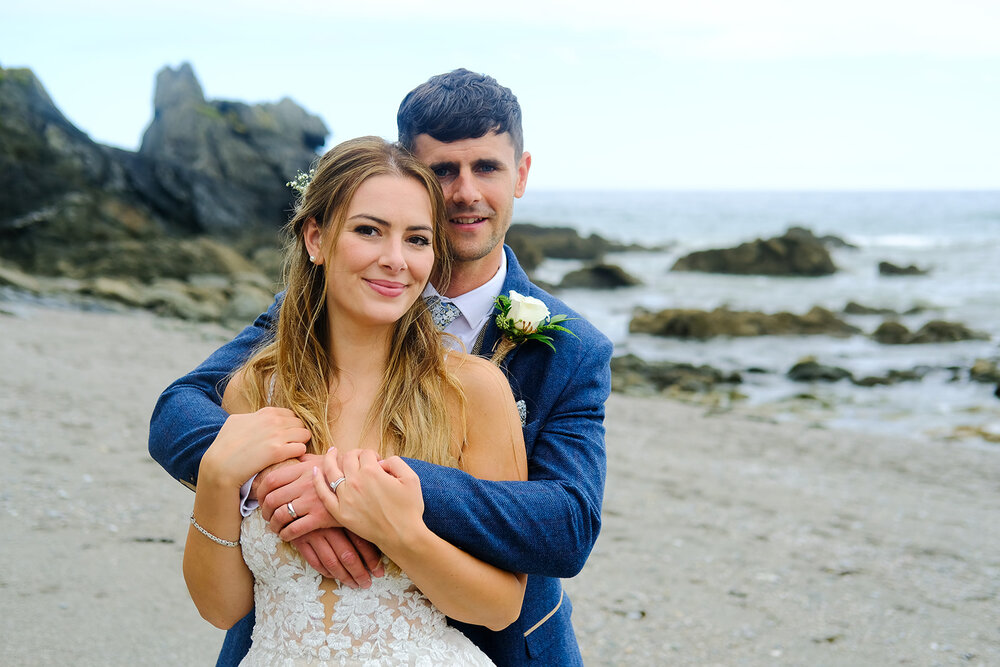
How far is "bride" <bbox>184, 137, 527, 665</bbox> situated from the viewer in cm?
225

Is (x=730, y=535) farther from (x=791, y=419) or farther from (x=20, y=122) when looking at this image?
(x=20, y=122)

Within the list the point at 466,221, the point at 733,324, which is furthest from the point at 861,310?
the point at 466,221

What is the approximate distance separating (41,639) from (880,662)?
15.2 feet

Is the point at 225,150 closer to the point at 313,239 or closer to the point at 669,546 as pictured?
the point at 669,546

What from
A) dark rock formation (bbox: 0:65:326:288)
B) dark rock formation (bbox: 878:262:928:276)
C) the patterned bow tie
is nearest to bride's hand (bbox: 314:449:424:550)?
the patterned bow tie

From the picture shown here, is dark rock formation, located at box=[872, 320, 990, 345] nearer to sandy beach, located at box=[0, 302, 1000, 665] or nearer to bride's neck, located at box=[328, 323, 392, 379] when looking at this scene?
sandy beach, located at box=[0, 302, 1000, 665]

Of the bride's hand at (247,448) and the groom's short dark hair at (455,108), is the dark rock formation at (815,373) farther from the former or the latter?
the bride's hand at (247,448)

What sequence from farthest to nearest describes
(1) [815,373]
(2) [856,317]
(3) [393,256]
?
(2) [856,317] → (1) [815,373] → (3) [393,256]

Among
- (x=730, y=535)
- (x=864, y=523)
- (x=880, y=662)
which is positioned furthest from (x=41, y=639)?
(x=864, y=523)

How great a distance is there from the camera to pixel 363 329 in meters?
2.65

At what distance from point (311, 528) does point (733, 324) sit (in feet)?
64.2

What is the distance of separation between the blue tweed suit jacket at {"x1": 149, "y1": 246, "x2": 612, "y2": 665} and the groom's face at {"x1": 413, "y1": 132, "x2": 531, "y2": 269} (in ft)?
0.63

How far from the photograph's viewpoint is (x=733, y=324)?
821 inches

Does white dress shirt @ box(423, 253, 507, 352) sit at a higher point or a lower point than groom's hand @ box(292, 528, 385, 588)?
higher
